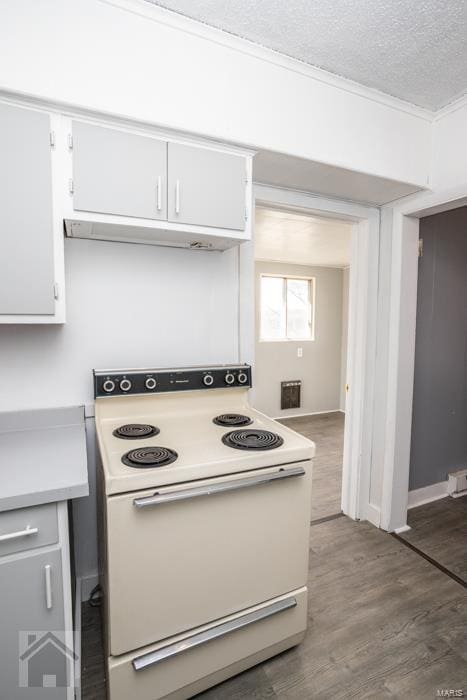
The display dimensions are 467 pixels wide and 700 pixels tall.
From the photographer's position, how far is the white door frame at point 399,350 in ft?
7.22

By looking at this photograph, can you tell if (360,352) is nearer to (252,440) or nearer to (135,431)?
(252,440)

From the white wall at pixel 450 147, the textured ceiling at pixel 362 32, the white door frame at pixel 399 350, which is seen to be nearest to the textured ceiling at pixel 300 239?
the white door frame at pixel 399 350

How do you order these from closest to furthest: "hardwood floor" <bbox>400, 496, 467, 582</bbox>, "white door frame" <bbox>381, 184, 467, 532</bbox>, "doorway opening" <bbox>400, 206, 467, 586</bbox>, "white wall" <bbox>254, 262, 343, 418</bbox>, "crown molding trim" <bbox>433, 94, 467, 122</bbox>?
1. "crown molding trim" <bbox>433, 94, 467, 122</bbox>
2. "hardwood floor" <bbox>400, 496, 467, 582</bbox>
3. "white door frame" <bbox>381, 184, 467, 532</bbox>
4. "doorway opening" <bbox>400, 206, 467, 586</bbox>
5. "white wall" <bbox>254, 262, 343, 418</bbox>

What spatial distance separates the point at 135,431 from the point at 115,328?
50 centimetres

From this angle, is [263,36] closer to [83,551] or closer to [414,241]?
[414,241]

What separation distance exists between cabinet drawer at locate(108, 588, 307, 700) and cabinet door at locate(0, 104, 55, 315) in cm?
123

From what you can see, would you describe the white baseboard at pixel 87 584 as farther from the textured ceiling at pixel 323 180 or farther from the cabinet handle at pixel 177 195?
the textured ceiling at pixel 323 180

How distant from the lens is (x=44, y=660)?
→ 107cm

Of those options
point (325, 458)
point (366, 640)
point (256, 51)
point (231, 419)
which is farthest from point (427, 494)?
point (256, 51)

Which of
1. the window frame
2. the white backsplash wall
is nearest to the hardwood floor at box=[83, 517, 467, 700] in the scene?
the white backsplash wall

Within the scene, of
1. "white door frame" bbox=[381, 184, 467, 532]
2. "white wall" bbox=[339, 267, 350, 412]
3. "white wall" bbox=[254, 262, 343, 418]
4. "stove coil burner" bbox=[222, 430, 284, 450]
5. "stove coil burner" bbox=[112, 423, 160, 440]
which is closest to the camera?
"stove coil burner" bbox=[222, 430, 284, 450]

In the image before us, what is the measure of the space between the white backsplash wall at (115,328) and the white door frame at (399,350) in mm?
1031

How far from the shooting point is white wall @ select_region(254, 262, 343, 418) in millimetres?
4992

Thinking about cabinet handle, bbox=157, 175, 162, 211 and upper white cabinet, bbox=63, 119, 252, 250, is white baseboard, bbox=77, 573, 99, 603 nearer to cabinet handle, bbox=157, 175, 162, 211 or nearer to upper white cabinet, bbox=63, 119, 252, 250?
upper white cabinet, bbox=63, 119, 252, 250
